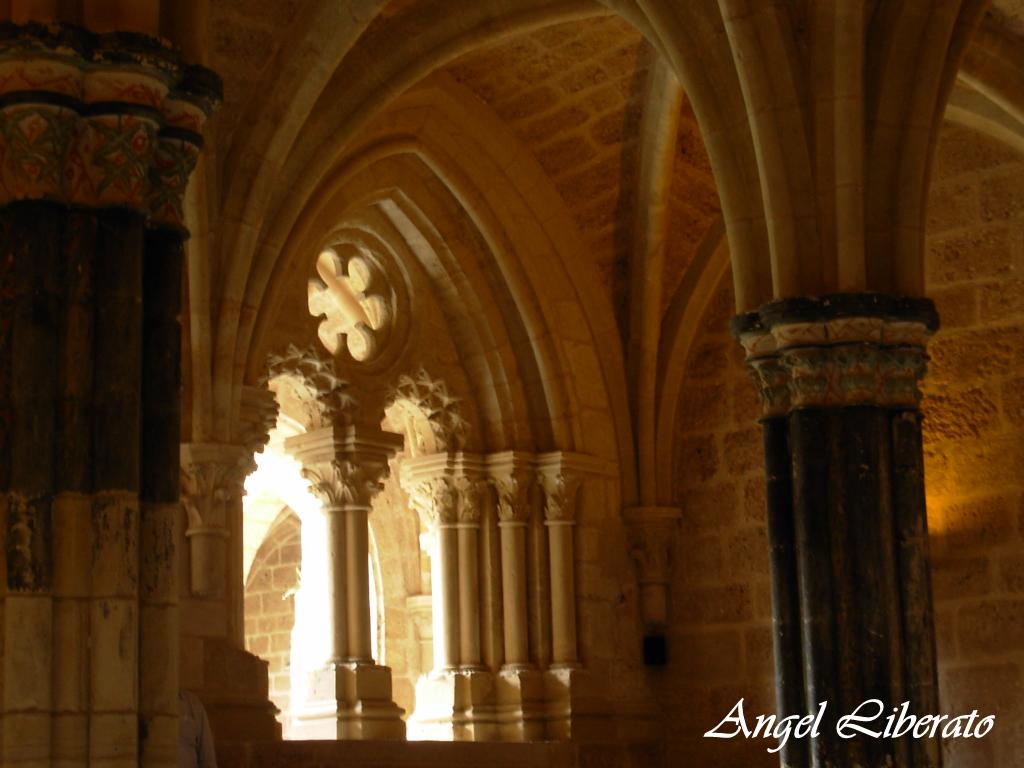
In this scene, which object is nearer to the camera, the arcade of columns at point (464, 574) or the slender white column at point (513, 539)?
the arcade of columns at point (464, 574)

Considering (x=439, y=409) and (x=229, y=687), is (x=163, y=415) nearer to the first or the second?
(x=229, y=687)

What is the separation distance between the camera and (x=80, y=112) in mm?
4953

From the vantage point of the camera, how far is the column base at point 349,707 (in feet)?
33.3

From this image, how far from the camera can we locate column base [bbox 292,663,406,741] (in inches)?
399

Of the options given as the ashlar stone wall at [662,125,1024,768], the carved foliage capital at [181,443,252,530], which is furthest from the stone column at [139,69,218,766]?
the ashlar stone wall at [662,125,1024,768]

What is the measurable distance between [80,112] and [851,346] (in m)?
3.81

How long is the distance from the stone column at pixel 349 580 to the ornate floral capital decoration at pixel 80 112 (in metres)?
5.60

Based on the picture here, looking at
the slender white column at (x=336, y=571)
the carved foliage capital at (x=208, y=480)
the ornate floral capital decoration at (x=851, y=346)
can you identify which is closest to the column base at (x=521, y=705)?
the slender white column at (x=336, y=571)

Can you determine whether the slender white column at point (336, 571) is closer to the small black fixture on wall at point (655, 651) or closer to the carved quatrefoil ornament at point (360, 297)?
the carved quatrefoil ornament at point (360, 297)

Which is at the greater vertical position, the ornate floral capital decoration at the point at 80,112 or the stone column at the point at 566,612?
the ornate floral capital decoration at the point at 80,112

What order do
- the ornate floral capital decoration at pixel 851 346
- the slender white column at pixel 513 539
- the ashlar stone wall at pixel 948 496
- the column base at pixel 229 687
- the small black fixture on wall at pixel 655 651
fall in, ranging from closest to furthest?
the ornate floral capital decoration at pixel 851 346, the column base at pixel 229 687, the ashlar stone wall at pixel 948 496, the slender white column at pixel 513 539, the small black fixture on wall at pixel 655 651

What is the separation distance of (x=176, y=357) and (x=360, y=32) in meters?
4.65

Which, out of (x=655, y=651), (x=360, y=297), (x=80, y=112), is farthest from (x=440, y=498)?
(x=80, y=112)

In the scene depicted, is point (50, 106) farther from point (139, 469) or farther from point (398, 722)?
point (398, 722)
